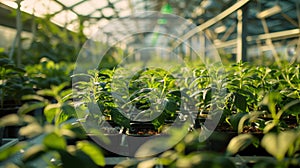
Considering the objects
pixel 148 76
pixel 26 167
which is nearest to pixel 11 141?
pixel 148 76

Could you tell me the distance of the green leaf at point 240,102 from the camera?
1165 millimetres

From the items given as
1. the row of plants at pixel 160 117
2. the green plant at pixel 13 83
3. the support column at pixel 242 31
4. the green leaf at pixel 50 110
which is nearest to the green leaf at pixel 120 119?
the row of plants at pixel 160 117

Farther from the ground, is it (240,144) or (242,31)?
(242,31)

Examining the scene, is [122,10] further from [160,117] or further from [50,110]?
[50,110]

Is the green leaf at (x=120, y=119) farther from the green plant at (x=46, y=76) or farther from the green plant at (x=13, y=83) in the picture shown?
the green plant at (x=46, y=76)

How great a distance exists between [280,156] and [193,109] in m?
0.95

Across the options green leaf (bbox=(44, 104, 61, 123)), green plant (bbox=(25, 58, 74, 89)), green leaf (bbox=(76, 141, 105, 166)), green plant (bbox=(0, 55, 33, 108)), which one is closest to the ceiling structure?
green plant (bbox=(25, 58, 74, 89))

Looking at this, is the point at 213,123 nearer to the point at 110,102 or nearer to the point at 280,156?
the point at 110,102

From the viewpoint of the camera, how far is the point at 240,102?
3.84 feet

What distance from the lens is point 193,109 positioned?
1482mm

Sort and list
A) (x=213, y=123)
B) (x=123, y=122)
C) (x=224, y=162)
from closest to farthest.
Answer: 1. (x=224, y=162)
2. (x=123, y=122)
3. (x=213, y=123)

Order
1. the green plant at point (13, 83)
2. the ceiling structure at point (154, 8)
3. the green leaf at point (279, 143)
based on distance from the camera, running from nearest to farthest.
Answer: the green leaf at point (279, 143)
the green plant at point (13, 83)
the ceiling structure at point (154, 8)

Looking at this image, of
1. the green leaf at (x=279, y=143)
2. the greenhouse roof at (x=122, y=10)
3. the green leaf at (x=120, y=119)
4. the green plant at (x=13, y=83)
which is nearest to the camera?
the green leaf at (x=279, y=143)

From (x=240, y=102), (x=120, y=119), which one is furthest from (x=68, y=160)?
(x=240, y=102)
